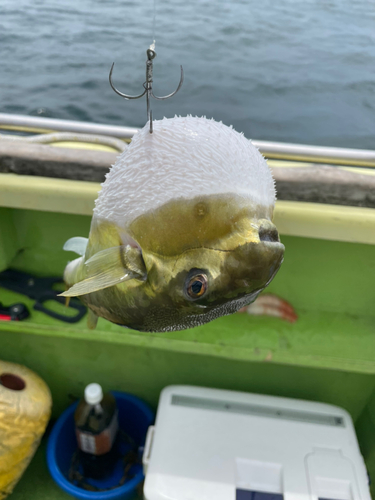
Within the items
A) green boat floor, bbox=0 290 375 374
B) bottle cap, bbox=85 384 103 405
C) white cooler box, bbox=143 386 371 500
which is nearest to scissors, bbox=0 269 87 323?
green boat floor, bbox=0 290 375 374

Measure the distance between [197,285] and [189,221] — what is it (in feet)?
0.26

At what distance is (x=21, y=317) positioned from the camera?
1568 millimetres

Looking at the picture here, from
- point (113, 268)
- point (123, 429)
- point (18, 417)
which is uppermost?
point (113, 268)

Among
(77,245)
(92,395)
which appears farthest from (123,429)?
(77,245)

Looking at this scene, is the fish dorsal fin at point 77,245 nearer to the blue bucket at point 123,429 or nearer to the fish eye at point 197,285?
the fish eye at point 197,285

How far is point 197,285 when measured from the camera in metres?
0.45

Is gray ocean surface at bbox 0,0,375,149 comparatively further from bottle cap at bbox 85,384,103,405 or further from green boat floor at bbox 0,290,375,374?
A: bottle cap at bbox 85,384,103,405

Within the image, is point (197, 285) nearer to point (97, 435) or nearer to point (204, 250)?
point (204, 250)

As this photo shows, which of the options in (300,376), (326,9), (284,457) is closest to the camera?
(284,457)

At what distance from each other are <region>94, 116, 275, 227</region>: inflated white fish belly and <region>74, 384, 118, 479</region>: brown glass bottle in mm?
1406

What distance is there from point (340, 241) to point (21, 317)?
1369 millimetres

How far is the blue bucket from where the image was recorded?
168 centimetres

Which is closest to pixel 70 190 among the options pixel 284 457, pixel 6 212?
pixel 6 212

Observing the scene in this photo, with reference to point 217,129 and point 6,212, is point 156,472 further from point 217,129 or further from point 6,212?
point 217,129
